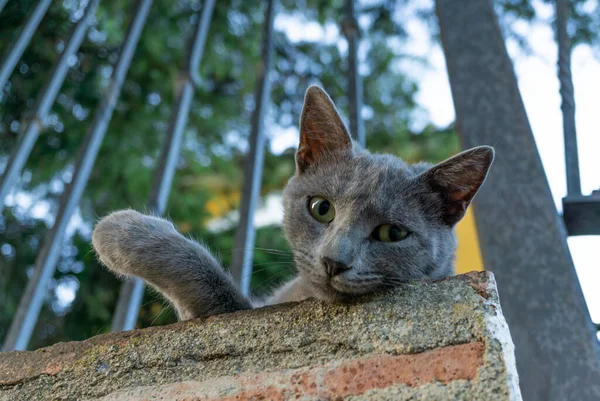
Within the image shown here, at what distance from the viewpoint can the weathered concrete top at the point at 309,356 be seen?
3.08 feet

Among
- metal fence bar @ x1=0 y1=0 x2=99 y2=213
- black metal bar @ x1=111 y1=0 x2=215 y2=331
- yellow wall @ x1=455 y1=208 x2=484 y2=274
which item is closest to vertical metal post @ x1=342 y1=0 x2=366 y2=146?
black metal bar @ x1=111 y1=0 x2=215 y2=331

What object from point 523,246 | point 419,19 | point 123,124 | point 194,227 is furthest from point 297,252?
point 194,227

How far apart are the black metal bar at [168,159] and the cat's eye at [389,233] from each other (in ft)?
2.48

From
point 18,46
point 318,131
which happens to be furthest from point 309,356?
point 18,46

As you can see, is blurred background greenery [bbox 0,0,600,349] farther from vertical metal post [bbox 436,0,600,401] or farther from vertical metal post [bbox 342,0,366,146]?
vertical metal post [bbox 436,0,600,401]

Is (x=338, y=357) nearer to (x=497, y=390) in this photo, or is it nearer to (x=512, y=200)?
(x=497, y=390)

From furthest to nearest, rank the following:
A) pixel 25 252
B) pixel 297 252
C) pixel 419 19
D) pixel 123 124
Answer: pixel 123 124 < pixel 25 252 < pixel 419 19 < pixel 297 252

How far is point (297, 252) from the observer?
137 cm

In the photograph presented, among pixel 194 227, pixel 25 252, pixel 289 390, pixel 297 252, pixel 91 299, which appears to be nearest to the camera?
pixel 289 390

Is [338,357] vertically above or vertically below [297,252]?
below

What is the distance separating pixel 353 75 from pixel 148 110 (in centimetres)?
186

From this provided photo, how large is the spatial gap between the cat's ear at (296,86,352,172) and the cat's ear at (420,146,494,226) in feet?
0.81

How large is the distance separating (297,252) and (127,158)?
2664 mm

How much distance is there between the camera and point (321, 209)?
1.40 metres
